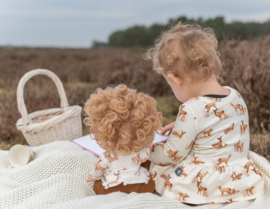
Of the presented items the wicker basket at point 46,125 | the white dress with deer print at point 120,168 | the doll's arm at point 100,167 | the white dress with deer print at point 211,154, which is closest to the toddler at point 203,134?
the white dress with deer print at point 211,154

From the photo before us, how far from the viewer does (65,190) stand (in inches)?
58.6

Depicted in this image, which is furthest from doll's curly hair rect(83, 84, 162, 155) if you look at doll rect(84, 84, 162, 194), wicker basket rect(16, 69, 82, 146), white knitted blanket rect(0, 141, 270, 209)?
wicker basket rect(16, 69, 82, 146)

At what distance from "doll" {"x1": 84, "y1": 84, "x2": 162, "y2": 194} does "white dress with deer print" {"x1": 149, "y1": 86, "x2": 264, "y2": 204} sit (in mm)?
168

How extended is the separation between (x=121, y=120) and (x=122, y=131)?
0.20 feet

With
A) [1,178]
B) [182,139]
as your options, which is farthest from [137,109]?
[1,178]

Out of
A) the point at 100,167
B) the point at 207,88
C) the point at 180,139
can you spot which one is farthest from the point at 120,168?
the point at 207,88

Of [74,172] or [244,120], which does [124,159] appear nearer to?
[74,172]

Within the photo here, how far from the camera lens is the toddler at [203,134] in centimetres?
143

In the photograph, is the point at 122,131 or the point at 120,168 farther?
the point at 120,168

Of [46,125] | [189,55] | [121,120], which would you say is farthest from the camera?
[46,125]

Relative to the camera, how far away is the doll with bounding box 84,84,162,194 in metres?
1.31

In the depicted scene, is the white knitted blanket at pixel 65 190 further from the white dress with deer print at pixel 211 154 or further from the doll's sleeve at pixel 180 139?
the doll's sleeve at pixel 180 139

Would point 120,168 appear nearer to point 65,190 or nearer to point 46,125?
point 65,190

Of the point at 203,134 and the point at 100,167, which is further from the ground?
the point at 203,134
